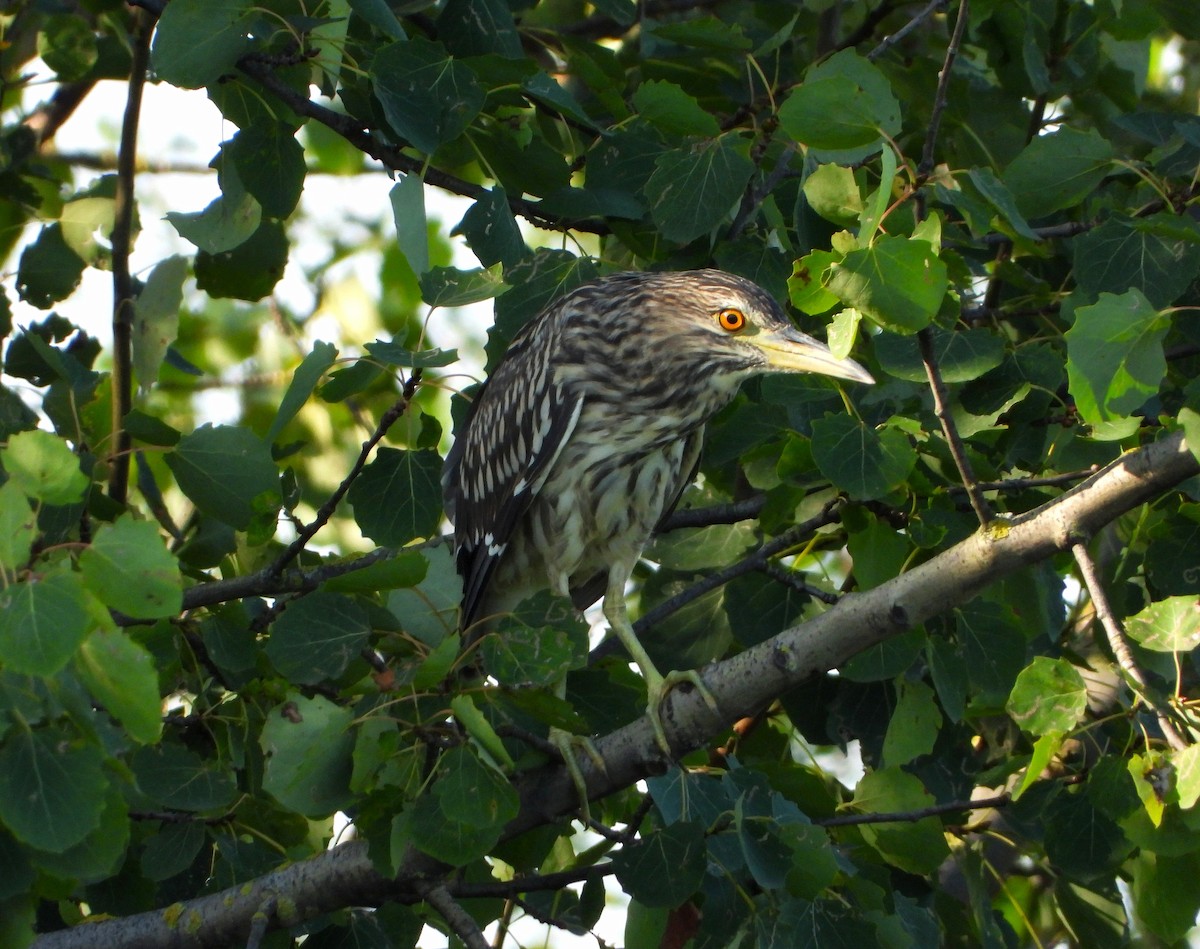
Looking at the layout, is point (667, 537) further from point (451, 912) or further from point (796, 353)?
point (451, 912)

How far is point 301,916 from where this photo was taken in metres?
2.82

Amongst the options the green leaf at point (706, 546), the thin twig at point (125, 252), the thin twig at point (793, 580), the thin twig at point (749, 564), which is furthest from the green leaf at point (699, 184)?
the thin twig at point (125, 252)

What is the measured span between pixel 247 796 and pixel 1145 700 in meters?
1.78

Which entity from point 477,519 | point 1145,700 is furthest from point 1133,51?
point 1145,700

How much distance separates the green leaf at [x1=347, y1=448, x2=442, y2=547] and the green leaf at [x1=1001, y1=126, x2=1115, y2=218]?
4.60ft

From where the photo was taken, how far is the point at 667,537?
404 centimetres

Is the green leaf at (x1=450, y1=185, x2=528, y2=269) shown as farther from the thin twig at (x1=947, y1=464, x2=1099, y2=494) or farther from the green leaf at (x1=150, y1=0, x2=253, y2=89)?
the thin twig at (x1=947, y1=464, x2=1099, y2=494)

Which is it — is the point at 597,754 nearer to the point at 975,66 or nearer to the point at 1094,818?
the point at 1094,818

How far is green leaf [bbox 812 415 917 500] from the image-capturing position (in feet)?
9.27

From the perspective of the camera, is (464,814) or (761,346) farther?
(761,346)

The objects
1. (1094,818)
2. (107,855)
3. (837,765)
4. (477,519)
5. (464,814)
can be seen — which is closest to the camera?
(107,855)

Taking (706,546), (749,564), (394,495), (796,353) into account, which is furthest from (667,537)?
(394,495)

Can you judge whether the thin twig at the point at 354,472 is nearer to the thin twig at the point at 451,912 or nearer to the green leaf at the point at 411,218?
the green leaf at the point at 411,218

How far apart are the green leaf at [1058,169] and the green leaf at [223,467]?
1674 mm
